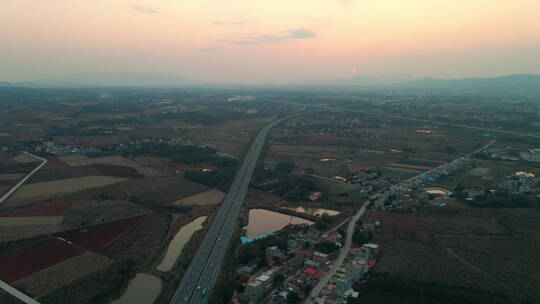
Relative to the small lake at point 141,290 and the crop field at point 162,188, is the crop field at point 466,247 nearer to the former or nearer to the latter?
the small lake at point 141,290

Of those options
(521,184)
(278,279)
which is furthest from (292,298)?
(521,184)

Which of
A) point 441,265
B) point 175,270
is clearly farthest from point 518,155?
point 175,270

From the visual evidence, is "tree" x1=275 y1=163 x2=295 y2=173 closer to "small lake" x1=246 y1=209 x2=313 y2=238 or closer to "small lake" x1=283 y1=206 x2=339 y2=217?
"small lake" x1=283 y1=206 x2=339 y2=217

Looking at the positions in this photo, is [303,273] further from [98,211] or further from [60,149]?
[60,149]

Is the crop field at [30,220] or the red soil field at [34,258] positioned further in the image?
the crop field at [30,220]

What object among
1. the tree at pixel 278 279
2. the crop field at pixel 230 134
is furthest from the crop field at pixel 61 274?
the crop field at pixel 230 134

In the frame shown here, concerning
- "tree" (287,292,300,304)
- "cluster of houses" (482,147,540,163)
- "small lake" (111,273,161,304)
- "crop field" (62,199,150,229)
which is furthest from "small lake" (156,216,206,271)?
"cluster of houses" (482,147,540,163)
